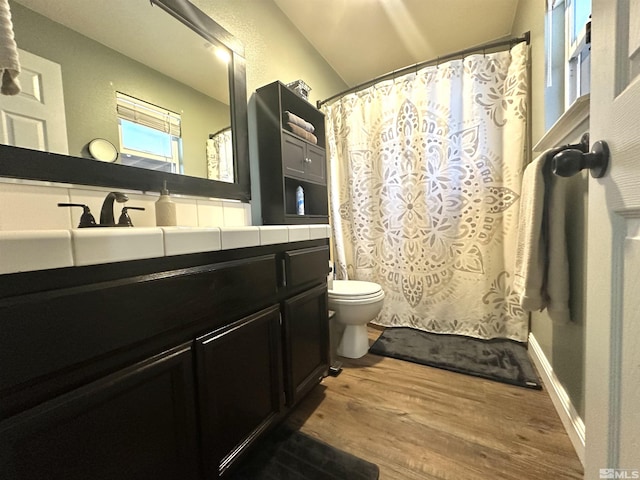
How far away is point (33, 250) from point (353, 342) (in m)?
1.57

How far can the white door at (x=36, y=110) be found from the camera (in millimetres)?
716

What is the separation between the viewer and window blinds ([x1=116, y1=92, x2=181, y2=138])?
0.96 m

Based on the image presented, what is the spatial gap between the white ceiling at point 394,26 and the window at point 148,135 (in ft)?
4.14

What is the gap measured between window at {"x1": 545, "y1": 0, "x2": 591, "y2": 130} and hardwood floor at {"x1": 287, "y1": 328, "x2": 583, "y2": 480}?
54.3 inches

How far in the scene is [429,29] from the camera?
6.45ft

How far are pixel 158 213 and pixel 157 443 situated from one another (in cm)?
71

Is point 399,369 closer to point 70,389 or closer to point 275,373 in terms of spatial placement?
point 275,373

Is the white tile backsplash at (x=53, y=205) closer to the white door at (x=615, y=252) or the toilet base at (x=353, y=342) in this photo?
the toilet base at (x=353, y=342)

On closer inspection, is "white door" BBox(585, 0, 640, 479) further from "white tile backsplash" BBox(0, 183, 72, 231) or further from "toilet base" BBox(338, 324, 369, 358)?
"white tile backsplash" BBox(0, 183, 72, 231)

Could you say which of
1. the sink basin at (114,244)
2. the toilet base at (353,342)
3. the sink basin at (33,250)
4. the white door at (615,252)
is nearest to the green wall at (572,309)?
the white door at (615,252)

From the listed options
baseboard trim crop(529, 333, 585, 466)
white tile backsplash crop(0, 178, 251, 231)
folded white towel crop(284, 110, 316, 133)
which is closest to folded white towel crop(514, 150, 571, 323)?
baseboard trim crop(529, 333, 585, 466)

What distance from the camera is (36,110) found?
0.76 metres

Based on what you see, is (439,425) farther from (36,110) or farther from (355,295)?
Answer: (36,110)

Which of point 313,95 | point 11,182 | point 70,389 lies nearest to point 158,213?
point 11,182
